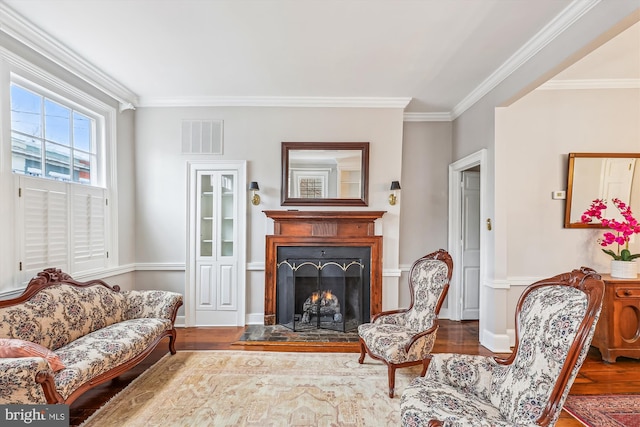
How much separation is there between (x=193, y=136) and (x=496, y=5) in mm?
3594

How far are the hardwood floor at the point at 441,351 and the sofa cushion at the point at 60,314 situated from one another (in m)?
0.51

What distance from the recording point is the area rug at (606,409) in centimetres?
226

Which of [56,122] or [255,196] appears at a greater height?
[56,122]

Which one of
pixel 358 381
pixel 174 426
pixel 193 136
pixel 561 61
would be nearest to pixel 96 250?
pixel 193 136

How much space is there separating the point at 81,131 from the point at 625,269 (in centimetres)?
592

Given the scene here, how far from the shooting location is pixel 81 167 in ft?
11.8

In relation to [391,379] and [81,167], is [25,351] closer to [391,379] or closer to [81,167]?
[81,167]

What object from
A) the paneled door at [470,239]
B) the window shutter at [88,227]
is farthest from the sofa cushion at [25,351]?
the paneled door at [470,239]

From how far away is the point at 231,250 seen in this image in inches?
171

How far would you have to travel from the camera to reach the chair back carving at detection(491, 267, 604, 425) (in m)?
1.49

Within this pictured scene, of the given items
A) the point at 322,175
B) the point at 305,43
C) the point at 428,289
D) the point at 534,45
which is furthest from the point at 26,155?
the point at 534,45

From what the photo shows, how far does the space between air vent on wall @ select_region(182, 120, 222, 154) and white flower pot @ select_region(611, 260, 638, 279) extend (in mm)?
4678

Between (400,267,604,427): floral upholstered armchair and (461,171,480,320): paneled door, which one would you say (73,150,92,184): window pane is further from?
(461,171,480,320): paneled door

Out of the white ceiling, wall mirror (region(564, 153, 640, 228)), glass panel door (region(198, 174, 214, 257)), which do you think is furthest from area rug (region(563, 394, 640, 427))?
glass panel door (region(198, 174, 214, 257))
